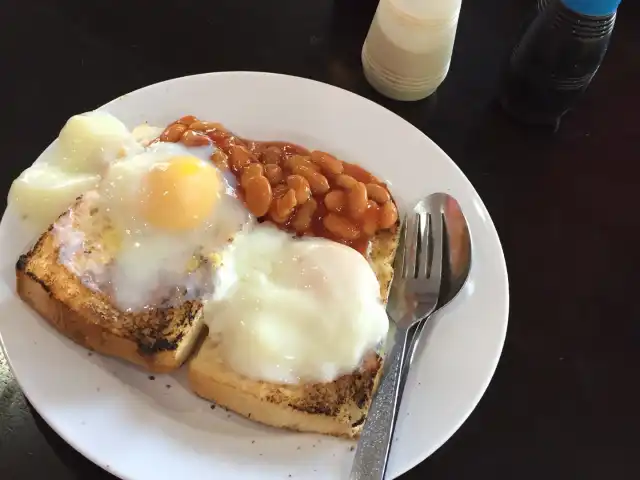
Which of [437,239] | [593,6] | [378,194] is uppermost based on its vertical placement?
[593,6]

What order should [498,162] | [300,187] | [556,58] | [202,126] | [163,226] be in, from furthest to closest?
1. [498,162]
2. [556,58]
3. [202,126]
4. [300,187]
5. [163,226]

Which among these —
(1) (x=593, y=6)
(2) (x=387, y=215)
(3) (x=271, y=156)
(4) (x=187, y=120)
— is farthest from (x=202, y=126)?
(1) (x=593, y=6)

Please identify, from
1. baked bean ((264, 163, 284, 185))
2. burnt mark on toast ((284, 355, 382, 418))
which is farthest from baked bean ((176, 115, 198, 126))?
burnt mark on toast ((284, 355, 382, 418))

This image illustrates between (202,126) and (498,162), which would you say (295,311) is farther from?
(498,162)

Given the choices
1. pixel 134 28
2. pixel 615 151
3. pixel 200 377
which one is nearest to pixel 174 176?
pixel 200 377

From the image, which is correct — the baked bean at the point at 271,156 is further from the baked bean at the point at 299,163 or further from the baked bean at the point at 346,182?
the baked bean at the point at 346,182

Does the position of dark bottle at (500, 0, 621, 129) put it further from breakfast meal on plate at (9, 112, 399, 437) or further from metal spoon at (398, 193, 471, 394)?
breakfast meal on plate at (9, 112, 399, 437)

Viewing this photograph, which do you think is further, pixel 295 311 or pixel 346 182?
pixel 346 182
